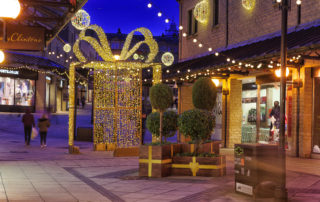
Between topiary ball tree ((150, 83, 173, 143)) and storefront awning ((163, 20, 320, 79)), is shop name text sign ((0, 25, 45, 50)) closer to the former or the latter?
topiary ball tree ((150, 83, 173, 143))

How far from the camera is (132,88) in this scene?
648 inches

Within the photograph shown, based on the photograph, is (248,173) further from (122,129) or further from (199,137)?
(122,129)

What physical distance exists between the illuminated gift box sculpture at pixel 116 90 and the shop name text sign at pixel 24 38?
419 centimetres

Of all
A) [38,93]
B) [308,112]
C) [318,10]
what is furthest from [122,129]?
[38,93]

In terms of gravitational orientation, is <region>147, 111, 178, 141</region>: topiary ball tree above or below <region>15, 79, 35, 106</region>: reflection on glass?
below

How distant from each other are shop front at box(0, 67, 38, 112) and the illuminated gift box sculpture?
74.7 feet

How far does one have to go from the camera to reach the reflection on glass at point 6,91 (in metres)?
37.5

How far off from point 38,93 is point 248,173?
33197mm

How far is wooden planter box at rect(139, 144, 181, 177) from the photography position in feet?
34.9

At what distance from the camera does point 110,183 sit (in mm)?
9906

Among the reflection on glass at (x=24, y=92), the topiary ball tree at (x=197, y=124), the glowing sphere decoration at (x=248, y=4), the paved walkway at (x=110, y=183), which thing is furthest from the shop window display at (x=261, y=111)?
the reflection on glass at (x=24, y=92)

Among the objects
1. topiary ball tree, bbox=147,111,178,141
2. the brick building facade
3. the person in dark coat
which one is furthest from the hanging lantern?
topiary ball tree, bbox=147,111,178,141

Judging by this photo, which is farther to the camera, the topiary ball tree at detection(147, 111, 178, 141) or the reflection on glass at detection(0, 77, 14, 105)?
the reflection on glass at detection(0, 77, 14, 105)

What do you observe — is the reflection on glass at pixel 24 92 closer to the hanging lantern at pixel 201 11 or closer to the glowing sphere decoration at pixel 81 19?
the hanging lantern at pixel 201 11
